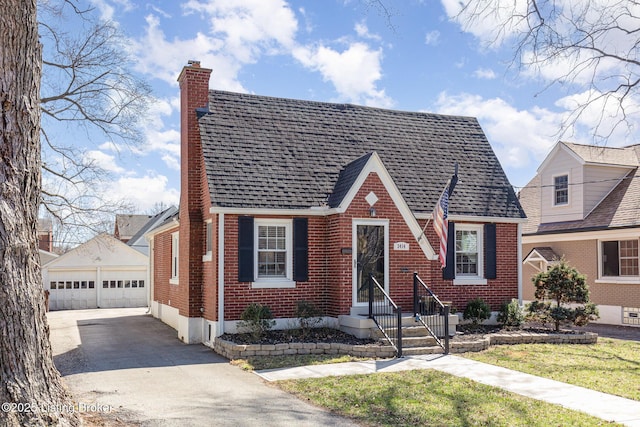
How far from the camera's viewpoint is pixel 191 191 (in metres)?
16.4

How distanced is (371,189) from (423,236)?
1.94 meters

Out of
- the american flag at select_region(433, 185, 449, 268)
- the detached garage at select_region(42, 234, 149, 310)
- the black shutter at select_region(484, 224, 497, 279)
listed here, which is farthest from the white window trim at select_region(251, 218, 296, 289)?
the detached garage at select_region(42, 234, 149, 310)

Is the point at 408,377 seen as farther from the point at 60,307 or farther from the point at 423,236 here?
the point at 60,307

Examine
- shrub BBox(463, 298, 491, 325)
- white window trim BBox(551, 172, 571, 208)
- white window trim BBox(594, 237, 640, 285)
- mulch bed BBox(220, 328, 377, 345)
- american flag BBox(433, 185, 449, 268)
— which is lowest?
mulch bed BBox(220, 328, 377, 345)

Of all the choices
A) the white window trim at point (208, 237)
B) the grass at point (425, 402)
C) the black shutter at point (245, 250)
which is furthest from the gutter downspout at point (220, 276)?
the grass at point (425, 402)

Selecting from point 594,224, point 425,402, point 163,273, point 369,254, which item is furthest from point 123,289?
point 425,402

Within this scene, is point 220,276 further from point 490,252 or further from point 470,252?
point 490,252

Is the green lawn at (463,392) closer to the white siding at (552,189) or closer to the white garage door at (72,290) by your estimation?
the white siding at (552,189)

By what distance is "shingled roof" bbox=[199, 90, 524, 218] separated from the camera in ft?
50.8

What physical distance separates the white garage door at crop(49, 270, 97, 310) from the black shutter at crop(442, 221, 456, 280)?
73.2ft

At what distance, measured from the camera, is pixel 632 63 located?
1477cm

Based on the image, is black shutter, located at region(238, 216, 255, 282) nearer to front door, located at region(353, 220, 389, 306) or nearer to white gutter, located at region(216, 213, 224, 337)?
white gutter, located at region(216, 213, 224, 337)

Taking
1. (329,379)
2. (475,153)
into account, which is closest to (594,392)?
(329,379)

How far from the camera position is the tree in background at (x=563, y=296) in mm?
16391
